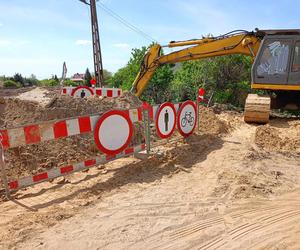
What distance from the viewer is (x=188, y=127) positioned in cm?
775

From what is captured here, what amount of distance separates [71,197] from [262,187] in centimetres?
293

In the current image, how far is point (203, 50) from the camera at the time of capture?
11.3m

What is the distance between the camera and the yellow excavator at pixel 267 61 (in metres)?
9.43

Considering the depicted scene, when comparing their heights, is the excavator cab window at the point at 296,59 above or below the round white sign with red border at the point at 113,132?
above

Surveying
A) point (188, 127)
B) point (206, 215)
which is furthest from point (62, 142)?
point (206, 215)

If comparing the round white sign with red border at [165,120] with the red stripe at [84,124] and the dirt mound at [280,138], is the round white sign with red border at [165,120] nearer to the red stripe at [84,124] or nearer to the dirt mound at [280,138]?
the red stripe at [84,124]

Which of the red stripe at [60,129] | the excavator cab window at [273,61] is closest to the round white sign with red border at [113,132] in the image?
the red stripe at [60,129]

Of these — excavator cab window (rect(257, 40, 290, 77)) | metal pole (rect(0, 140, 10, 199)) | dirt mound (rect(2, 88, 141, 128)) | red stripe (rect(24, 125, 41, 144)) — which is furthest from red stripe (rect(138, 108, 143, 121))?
excavator cab window (rect(257, 40, 290, 77))

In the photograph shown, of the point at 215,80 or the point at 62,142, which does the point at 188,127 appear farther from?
the point at 215,80

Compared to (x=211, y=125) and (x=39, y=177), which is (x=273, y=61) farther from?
(x=39, y=177)

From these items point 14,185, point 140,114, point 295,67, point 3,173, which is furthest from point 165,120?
point 295,67

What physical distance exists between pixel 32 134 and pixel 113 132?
1.49 m

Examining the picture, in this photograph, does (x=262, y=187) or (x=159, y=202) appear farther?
(x=262, y=187)

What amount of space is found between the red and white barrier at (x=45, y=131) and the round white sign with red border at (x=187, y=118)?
2.56 metres
